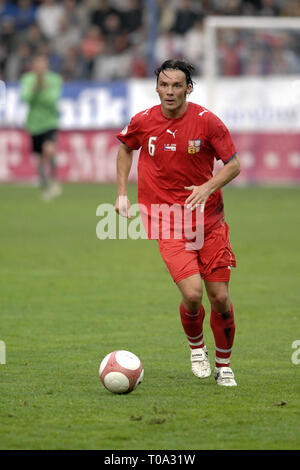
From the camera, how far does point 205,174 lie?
7.05 metres

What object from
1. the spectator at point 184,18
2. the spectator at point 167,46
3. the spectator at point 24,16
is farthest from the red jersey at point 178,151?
the spectator at point 24,16

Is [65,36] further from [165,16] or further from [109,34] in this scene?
[165,16]

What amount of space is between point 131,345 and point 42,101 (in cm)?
1344

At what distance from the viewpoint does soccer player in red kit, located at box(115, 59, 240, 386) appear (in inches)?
271

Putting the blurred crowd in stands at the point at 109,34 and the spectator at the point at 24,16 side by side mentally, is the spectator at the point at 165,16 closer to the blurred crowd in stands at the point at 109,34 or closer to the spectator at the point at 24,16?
the blurred crowd in stands at the point at 109,34

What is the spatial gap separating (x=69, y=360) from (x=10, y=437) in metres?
2.27

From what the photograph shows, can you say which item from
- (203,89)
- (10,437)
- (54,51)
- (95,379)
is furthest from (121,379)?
(54,51)

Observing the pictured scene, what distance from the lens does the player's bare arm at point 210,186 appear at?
6.71m

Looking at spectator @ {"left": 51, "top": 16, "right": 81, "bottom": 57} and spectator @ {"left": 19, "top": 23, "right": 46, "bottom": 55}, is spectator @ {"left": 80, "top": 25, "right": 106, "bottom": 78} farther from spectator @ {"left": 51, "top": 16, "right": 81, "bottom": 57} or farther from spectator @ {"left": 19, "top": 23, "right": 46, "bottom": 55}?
spectator @ {"left": 19, "top": 23, "right": 46, "bottom": 55}

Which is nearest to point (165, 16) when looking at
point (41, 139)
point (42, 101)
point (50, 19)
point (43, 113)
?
point (50, 19)

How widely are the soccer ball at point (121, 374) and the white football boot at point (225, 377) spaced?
571 mm
